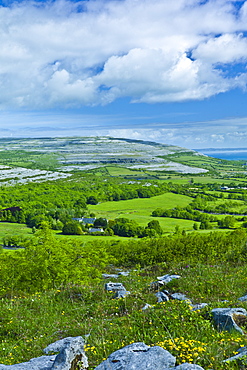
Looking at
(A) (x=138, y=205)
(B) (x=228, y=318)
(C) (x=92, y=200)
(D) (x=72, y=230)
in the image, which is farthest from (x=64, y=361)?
(C) (x=92, y=200)

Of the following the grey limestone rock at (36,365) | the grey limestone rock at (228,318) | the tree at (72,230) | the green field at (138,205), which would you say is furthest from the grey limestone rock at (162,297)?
the green field at (138,205)

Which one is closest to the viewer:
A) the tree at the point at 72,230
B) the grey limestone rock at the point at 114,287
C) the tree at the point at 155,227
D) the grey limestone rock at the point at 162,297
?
the grey limestone rock at the point at 162,297

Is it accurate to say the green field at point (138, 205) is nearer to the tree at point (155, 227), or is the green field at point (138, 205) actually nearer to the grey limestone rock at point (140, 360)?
the tree at point (155, 227)

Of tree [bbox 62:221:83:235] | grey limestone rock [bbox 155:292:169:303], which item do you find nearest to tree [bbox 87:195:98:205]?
tree [bbox 62:221:83:235]

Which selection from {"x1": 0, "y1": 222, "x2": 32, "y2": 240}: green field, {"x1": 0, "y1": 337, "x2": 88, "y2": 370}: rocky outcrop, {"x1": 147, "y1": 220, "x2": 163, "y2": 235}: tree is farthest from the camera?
{"x1": 0, "y1": 222, "x2": 32, "y2": 240}: green field

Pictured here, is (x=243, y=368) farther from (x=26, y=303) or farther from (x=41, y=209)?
(x=41, y=209)

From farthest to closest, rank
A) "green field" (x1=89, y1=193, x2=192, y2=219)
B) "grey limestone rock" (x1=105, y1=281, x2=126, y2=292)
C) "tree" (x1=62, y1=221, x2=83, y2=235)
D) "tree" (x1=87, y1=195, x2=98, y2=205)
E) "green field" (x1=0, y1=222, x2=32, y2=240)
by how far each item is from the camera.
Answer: "tree" (x1=87, y1=195, x2=98, y2=205), "green field" (x1=89, y1=193, x2=192, y2=219), "tree" (x1=62, y1=221, x2=83, y2=235), "green field" (x1=0, y1=222, x2=32, y2=240), "grey limestone rock" (x1=105, y1=281, x2=126, y2=292)

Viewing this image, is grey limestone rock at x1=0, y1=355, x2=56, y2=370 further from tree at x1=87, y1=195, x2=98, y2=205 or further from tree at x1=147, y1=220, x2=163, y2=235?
tree at x1=87, y1=195, x2=98, y2=205
